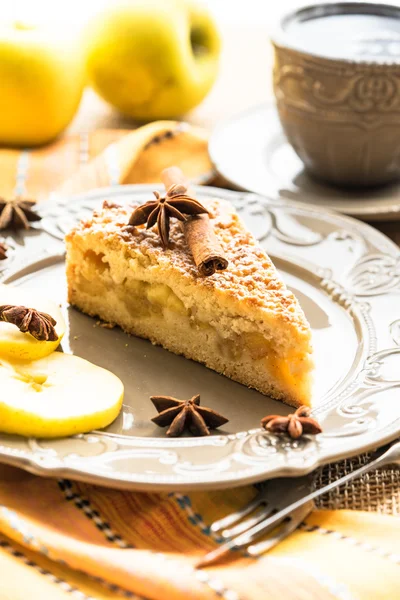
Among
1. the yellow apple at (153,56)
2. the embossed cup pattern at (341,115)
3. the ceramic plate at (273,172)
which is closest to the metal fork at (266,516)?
the ceramic plate at (273,172)

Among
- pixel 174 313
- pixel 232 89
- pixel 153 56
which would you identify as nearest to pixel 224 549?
pixel 174 313

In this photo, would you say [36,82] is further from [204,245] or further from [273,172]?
[204,245]

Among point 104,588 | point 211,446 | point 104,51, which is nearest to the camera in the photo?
point 104,588

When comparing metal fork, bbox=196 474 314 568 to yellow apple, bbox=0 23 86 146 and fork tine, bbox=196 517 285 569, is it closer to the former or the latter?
fork tine, bbox=196 517 285 569

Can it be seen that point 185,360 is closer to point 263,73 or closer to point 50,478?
point 50,478

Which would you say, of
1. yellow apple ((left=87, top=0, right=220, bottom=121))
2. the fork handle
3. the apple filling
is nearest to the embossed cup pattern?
yellow apple ((left=87, top=0, right=220, bottom=121))

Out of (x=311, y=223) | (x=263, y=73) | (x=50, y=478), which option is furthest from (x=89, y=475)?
(x=263, y=73)
